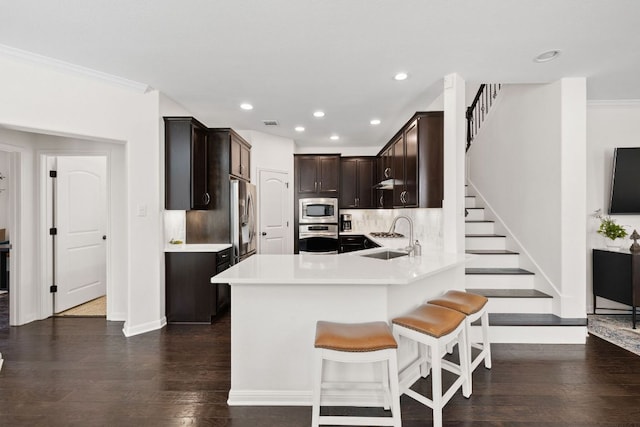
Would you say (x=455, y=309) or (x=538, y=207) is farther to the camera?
(x=538, y=207)

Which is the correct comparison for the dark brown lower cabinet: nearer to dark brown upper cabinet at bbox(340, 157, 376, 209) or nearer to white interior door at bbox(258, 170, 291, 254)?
white interior door at bbox(258, 170, 291, 254)

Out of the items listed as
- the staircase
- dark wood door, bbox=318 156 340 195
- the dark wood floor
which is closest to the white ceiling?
the staircase

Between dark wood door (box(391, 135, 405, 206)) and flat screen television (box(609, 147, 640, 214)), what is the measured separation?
2.51 metres

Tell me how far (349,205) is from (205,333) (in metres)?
3.76

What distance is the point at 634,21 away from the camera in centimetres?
221

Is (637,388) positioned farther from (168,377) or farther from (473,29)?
(168,377)

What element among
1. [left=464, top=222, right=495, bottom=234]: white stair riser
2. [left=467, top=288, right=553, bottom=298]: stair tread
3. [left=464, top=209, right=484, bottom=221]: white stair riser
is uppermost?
[left=464, top=209, right=484, bottom=221]: white stair riser

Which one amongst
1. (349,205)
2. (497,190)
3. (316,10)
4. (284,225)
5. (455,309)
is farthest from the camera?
(349,205)

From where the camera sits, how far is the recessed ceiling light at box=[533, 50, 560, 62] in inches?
103

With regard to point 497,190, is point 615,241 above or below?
below

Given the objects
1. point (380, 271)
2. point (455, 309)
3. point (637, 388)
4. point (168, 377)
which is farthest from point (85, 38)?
point (637, 388)

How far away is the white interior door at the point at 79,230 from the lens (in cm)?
396

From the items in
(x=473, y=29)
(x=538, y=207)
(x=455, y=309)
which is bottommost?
(x=455, y=309)

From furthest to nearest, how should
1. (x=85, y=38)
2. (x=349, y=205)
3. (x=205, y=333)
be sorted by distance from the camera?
(x=349, y=205), (x=205, y=333), (x=85, y=38)
